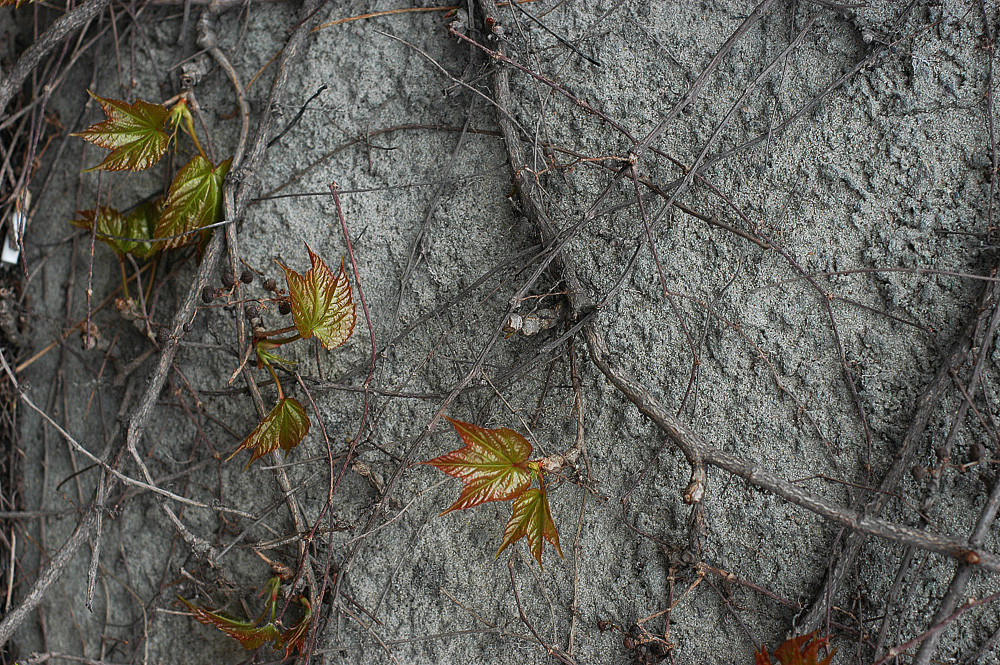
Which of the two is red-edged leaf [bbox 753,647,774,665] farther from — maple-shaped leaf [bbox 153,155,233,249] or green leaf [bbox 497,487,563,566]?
maple-shaped leaf [bbox 153,155,233,249]

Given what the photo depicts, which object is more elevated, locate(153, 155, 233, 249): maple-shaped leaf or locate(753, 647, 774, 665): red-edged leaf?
locate(153, 155, 233, 249): maple-shaped leaf

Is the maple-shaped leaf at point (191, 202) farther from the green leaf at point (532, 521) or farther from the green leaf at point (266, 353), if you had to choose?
the green leaf at point (532, 521)

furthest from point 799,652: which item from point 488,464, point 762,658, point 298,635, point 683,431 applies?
point 298,635

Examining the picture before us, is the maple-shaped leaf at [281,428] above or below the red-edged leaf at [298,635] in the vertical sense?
above

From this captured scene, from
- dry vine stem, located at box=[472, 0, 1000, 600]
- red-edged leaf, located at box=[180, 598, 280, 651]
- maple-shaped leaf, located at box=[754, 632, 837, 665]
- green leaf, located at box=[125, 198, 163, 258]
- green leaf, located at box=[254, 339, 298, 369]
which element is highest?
dry vine stem, located at box=[472, 0, 1000, 600]

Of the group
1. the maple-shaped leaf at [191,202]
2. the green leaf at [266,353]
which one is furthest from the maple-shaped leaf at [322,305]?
the maple-shaped leaf at [191,202]

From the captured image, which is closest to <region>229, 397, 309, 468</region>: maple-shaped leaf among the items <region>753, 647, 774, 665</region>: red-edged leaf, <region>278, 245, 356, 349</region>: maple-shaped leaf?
<region>278, 245, 356, 349</region>: maple-shaped leaf
